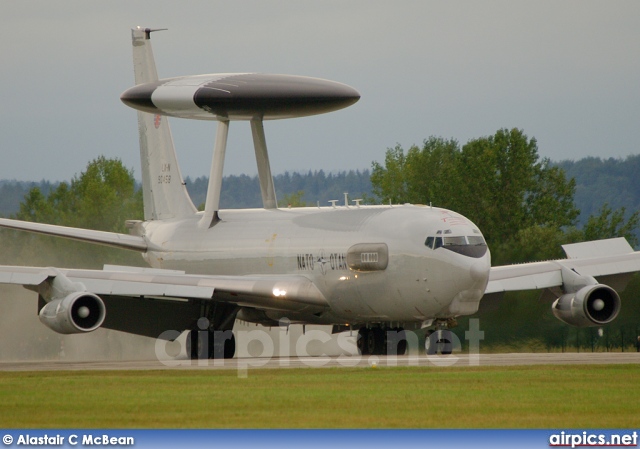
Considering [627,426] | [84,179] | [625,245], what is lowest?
[627,426]

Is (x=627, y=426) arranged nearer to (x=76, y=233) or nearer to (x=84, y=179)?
(x=76, y=233)

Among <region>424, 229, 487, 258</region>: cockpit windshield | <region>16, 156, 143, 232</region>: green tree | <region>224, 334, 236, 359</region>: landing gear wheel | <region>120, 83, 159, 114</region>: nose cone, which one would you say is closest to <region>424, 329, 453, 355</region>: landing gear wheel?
<region>424, 229, 487, 258</region>: cockpit windshield

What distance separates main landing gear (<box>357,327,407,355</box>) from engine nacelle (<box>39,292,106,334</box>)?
8703mm

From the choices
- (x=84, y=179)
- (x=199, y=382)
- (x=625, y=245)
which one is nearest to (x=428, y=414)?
(x=199, y=382)

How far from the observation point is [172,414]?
21406mm

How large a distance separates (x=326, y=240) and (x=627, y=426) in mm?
21461

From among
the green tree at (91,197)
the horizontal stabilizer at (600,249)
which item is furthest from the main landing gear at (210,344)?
the green tree at (91,197)

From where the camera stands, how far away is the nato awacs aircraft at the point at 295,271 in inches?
1447

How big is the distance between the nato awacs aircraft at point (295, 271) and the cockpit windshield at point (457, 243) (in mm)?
37

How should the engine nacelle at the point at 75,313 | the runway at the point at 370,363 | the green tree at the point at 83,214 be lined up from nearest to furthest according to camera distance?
the runway at the point at 370,363
the engine nacelle at the point at 75,313
the green tree at the point at 83,214

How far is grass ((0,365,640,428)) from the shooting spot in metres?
20.4

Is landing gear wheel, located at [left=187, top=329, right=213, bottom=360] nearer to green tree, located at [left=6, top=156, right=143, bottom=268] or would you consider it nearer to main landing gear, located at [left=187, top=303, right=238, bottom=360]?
main landing gear, located at [left=187, top=303, right=238, bottom=360]

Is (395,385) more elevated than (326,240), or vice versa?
(326,240)

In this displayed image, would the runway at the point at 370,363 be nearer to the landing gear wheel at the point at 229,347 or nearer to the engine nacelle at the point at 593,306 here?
the engine nacelle at the point at 593,306
